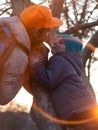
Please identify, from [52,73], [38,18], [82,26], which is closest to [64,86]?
[52,73]

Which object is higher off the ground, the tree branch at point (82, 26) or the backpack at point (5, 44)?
the backpack at point (5, 44)

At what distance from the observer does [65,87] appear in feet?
12.2

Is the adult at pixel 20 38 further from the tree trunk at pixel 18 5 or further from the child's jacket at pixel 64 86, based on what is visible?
the tree trunk at pixel 18 5

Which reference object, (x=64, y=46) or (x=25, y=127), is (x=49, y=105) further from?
(x=25, y=127)

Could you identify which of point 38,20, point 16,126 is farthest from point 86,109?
point 16,126

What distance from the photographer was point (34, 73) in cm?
374

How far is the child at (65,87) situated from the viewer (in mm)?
3686

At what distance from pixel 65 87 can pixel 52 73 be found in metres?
0.14

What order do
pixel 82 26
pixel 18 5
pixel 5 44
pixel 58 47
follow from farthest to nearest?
pixel 82 26 < pixel 18 5 < pixel 58 47 < pixel 5 44

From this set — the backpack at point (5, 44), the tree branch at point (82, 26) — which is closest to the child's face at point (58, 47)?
the backpack at point (5, 44)

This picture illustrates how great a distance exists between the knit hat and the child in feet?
0.56

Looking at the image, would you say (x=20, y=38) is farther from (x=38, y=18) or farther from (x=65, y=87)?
(x=65, y=87)

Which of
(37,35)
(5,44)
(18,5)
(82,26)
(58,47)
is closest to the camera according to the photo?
(5,44)

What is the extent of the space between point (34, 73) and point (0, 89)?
285mm
